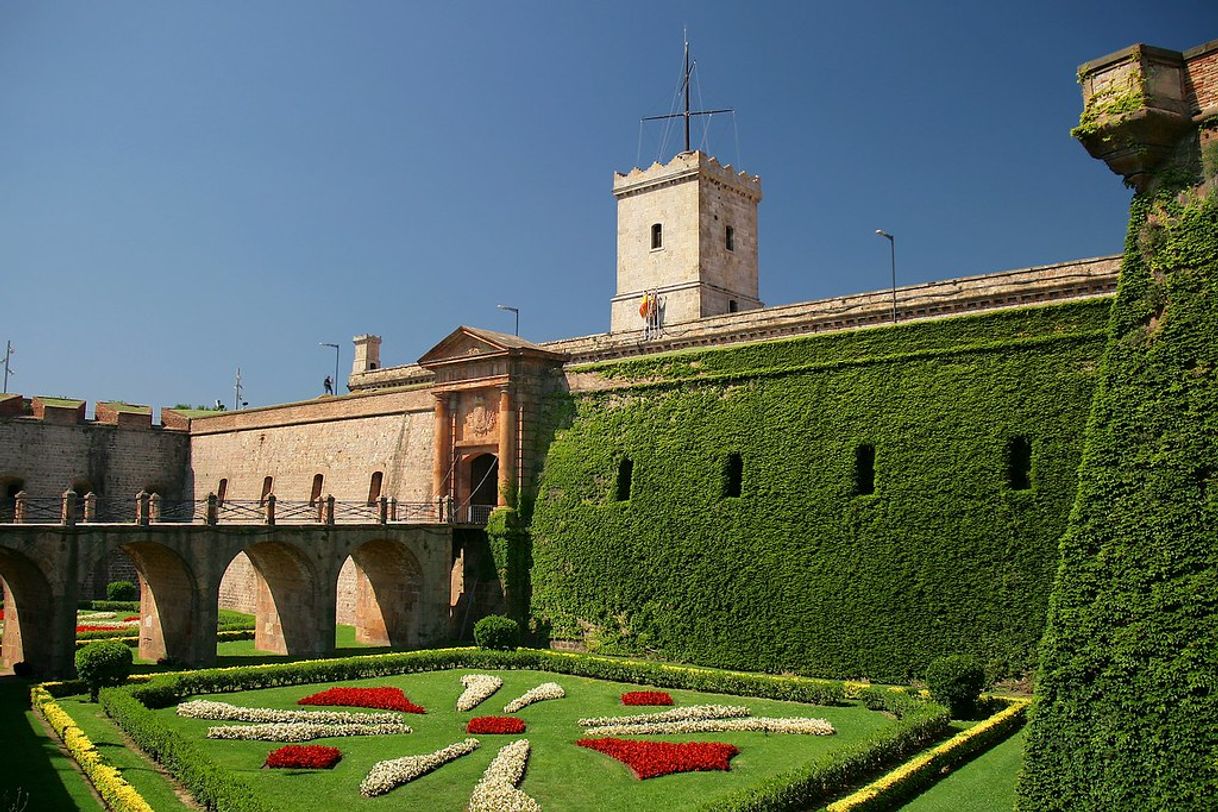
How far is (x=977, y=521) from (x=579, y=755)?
971 centimetres

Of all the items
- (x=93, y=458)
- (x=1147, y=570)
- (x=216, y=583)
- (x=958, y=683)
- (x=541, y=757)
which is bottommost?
(x=541, y=757)

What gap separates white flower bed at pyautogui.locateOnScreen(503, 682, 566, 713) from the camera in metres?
19.9

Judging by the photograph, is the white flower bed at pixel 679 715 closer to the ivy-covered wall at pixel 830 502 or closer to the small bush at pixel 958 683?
the small bush at pixel 958 683

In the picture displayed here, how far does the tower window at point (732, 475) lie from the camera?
2488 cm

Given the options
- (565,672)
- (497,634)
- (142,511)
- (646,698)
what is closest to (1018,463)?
(646,698)

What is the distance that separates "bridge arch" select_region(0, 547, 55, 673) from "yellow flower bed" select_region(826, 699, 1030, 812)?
1705 centimetres

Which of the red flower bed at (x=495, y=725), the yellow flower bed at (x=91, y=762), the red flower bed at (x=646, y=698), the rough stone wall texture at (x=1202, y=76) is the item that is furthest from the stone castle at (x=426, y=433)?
the rough stone wall texture at (x=1202, y=76)

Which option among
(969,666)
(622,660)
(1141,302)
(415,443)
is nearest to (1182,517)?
(1141,302)

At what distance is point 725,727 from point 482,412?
48.9 feet

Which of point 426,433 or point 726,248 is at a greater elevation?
point 726,248

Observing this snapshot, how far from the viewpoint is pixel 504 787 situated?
14.0m

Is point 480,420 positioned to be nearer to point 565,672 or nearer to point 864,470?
point 565,672

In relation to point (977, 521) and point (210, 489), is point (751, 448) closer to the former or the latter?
point (977, 521)

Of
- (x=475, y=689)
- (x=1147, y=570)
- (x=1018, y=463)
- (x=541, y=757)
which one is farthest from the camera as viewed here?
(x=475, y=689)
